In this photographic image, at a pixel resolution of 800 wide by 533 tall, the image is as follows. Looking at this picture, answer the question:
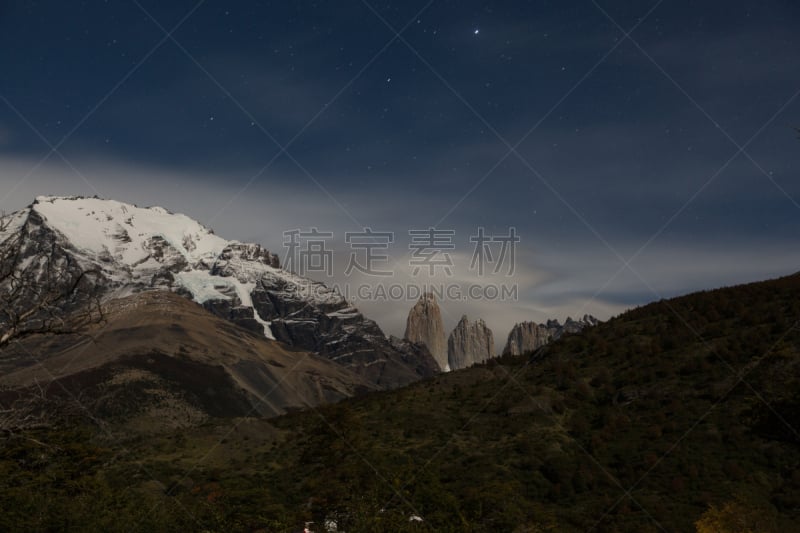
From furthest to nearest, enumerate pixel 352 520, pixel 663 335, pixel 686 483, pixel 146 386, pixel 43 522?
pixel 146 386 → pixel 663 335 → pixel 686 483 → pixel 43 522 → pixel 352 520

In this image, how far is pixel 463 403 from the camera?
69.7m

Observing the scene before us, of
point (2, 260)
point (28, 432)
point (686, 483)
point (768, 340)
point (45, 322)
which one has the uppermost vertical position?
point (768, 340)

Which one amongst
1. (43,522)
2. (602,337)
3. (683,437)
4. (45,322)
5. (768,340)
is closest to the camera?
(45,322)

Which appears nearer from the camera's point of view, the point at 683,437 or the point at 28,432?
the point at 28,432

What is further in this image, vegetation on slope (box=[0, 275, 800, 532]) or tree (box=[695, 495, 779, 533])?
vegetation on slope (box=[0, 275, 800, 532])

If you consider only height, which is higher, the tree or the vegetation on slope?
the vegetation on slope

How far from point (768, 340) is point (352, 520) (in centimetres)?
4814

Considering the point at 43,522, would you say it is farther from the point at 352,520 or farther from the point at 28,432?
the point at 28,432

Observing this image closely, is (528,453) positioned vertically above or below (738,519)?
above

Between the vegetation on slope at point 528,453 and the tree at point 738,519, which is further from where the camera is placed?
the vegetation on slope at point 528,453

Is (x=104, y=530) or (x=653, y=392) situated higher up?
(x=653, y=392)

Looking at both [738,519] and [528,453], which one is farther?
[528,453]

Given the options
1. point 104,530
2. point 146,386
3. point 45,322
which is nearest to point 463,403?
point 104,530

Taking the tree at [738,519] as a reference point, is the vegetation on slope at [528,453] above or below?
above
